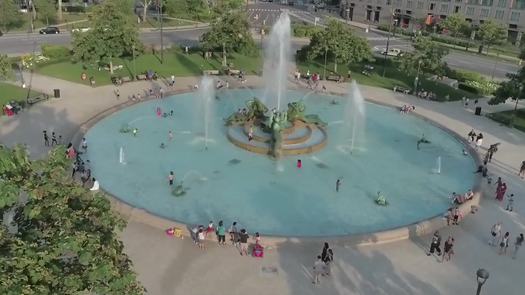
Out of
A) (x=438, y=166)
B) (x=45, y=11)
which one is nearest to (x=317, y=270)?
(x=438, y=166)

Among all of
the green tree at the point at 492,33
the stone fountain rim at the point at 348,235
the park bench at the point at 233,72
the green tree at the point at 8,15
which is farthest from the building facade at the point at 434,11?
the stone fountain rim at the point at 348,235

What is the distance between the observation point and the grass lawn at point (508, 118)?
43438mm

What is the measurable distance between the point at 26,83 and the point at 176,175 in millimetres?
24712

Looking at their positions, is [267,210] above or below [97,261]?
below

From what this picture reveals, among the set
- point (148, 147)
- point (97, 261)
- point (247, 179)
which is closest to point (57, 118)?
point (148, 147)

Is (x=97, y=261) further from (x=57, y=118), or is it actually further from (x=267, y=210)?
(x=57, y=118)

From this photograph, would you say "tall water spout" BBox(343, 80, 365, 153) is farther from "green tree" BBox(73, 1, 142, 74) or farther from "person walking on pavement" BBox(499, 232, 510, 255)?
"green tree" BBox(73, 1, 142, 74)

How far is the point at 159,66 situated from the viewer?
2196 inches

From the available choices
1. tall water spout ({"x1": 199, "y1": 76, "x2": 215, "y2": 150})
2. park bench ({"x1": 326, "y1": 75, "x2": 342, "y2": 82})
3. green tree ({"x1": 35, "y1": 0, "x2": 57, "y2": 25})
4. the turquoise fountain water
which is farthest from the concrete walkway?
green tree ({"x1": 35, "y1": 0, "x2": 57, "y2": 25})

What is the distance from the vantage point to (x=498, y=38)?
8294cm

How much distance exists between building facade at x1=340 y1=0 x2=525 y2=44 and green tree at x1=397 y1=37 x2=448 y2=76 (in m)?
32.7

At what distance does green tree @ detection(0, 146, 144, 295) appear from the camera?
400 inches

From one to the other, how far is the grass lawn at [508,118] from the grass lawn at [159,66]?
25.0 meters

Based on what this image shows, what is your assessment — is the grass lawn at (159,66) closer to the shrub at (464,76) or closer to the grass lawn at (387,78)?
the grass lawn at (387,78)
